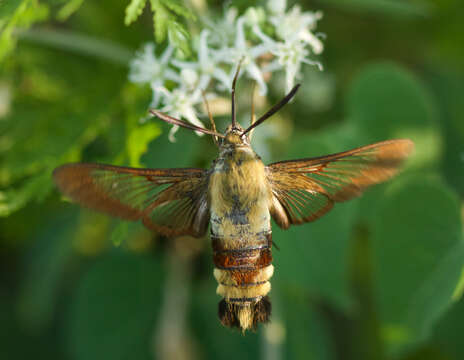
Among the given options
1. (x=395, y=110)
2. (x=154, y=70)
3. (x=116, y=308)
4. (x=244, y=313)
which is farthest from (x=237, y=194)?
(x=116, y=308)

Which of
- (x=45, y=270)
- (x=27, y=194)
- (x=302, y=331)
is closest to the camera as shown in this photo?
(x=27, y=194)

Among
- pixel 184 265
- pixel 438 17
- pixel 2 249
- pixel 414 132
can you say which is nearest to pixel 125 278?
pixel 184 265

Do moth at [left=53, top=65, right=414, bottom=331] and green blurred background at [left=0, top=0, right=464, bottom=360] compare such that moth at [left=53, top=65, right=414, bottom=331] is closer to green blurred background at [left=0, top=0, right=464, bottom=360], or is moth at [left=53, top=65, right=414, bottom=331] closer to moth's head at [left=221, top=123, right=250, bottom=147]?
moth's head at [left=221, top=123, right=250, bottom=147]

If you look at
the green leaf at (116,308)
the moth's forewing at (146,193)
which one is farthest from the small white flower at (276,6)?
the green leaf at (116,308)

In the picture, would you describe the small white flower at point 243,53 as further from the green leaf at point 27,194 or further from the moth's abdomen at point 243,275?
the green leaf at point 27,194

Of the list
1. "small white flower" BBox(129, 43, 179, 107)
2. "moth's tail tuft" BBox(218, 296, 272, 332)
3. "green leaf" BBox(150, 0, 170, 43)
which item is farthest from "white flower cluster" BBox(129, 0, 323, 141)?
"moth's tail tuft" BBox(218, 296, 272, 332)

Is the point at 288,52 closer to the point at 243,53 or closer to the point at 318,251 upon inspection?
the point at 243,53
